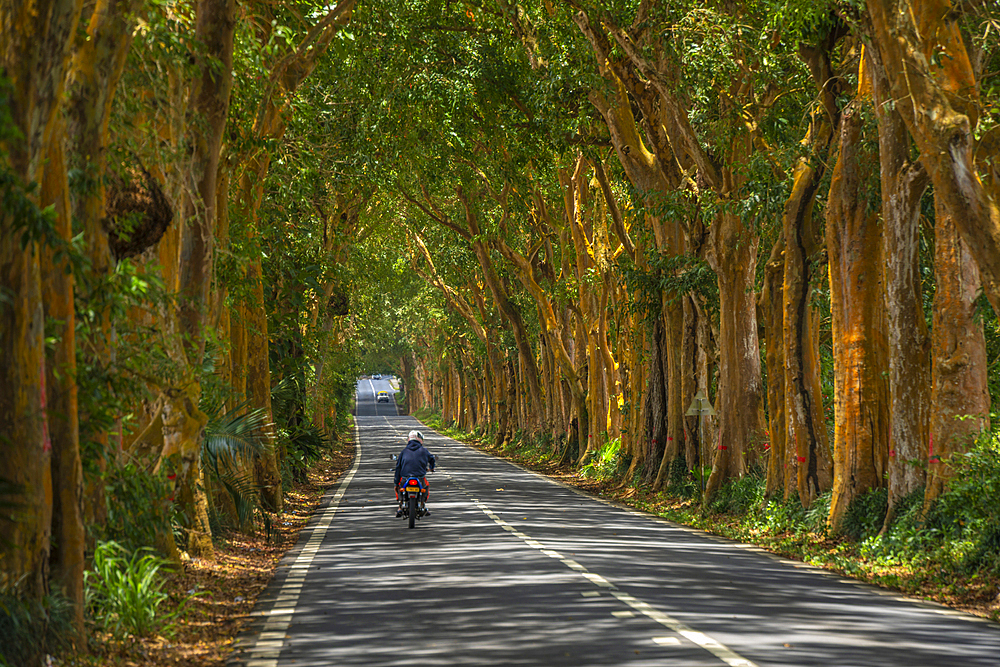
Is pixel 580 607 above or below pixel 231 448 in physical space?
below

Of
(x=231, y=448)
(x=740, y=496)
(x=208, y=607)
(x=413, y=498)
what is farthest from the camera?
(x=740, y=496)

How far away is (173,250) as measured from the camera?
44.0ft

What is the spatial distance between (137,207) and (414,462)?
9936 mm

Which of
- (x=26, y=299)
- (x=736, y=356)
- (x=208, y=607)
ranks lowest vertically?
(x=208, y=607)

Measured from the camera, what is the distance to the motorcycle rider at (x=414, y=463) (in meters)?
19.8

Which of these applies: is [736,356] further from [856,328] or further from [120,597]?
[120,597]

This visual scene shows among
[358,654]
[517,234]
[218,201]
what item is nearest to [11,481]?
[358,654]

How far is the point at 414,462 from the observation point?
1994cm

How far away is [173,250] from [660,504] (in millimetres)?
14850

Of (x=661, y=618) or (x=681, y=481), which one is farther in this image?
(x=681, y=481)

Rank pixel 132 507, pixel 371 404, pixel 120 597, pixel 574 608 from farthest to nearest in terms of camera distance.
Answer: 1. pixel 371 404
2. pixel 574 608
3. pixel 132 507
4. pixel 120 597

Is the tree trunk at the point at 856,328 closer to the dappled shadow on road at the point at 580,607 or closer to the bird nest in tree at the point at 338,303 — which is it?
the dappled shadow on road at the point at 580,607

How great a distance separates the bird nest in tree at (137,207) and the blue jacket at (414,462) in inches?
363

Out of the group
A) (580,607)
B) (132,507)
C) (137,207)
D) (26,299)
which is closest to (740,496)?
(580,607)
